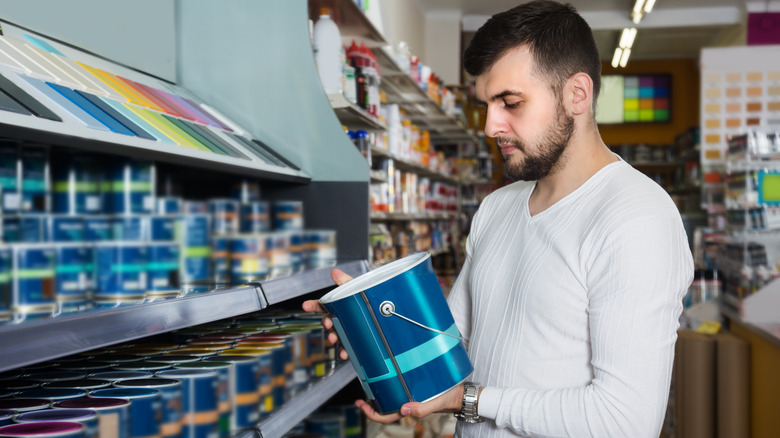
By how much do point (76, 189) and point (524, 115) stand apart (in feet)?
2.74

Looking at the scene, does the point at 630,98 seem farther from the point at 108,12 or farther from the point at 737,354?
the point at 108,12

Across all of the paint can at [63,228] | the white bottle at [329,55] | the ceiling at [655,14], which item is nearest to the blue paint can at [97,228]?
the paint can at [63,228]

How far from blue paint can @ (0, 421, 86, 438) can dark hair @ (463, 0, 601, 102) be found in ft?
3.24

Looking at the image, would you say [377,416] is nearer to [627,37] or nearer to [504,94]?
[504,94]

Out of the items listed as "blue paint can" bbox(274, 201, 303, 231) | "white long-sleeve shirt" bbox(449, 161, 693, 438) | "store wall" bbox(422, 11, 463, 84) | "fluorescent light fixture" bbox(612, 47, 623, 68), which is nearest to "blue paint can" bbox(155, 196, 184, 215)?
"blue paint can" bbox(274, 201, 303, 231)

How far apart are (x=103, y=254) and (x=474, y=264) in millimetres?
859

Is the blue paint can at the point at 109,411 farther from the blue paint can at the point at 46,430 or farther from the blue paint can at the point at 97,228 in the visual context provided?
the blue paint can at the point at 97,228

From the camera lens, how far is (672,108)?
12133 mm

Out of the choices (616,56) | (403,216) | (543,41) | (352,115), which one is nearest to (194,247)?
(543,41)

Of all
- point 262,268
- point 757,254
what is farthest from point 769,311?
point 262,268

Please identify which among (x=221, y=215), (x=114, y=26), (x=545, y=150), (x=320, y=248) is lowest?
(x=320, y=248)

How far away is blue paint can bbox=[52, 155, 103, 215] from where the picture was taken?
1.13m

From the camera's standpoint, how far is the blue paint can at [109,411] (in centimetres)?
106

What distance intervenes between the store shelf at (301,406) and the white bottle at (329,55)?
1.21 metres
